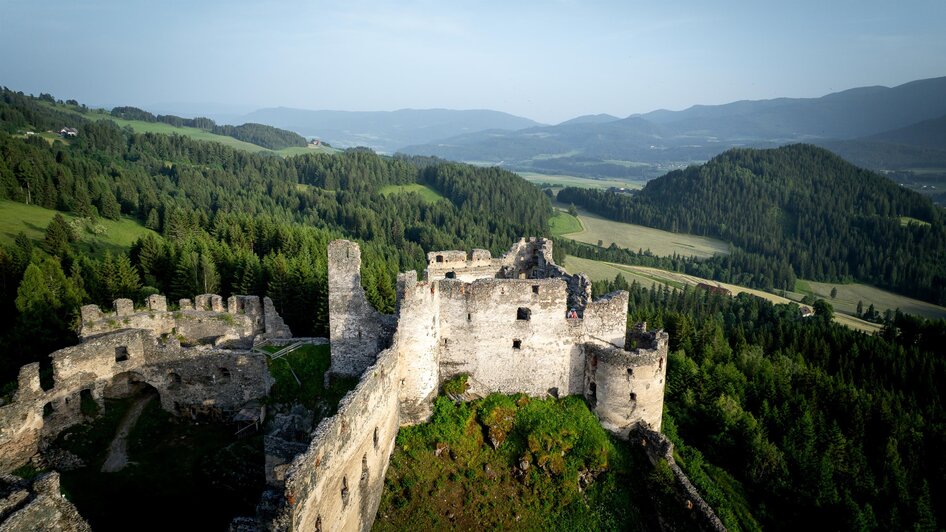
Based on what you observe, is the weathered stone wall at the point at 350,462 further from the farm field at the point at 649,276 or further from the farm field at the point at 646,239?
the farm field at the point at 646,239

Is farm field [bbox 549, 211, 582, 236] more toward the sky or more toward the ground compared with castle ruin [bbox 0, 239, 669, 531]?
more toward the ground

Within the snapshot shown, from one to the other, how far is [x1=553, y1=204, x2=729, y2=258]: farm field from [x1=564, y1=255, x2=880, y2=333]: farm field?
26.2m

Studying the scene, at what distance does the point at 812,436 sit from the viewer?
38.4 meters

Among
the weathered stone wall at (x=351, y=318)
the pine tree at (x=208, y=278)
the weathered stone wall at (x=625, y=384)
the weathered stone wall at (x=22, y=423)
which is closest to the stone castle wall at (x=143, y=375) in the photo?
the weathered stone wall at (x=22, y=423)

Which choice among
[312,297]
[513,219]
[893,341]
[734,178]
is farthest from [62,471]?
[734,178]

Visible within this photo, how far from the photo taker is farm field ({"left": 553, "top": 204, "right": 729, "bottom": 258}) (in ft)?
516

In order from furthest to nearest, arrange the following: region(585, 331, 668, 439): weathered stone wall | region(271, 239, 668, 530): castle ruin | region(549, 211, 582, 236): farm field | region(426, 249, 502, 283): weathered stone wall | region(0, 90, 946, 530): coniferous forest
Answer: region(549, 211, 582, 236): farm field, region(426, 249, 502, 283): weathered stone wall, region(0, 90, 946, 530): coniferous forest, region(585, 331, 668, 439): weathered stone wall, region(271, 239, 668, 530): castle ruin

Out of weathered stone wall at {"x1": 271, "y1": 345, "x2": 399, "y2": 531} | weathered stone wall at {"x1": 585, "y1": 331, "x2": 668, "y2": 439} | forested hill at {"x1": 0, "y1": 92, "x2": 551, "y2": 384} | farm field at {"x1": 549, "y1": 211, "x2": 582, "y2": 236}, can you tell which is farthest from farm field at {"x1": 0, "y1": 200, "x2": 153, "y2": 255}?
farm field at {"x1": 549, "y1": 211, "x2": 582, "y2": 236}

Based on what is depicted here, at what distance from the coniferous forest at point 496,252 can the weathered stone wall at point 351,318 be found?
13903 millimetres

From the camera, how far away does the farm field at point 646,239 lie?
516ft

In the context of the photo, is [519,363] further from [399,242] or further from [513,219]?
[513,219]

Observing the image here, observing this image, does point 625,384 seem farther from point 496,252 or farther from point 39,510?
point 496,252

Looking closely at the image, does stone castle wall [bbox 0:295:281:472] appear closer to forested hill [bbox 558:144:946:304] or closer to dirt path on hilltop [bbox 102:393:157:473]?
dirt path on hilltop [bbox 102:393:157:473]

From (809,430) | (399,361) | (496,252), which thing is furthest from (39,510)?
(496,252)
